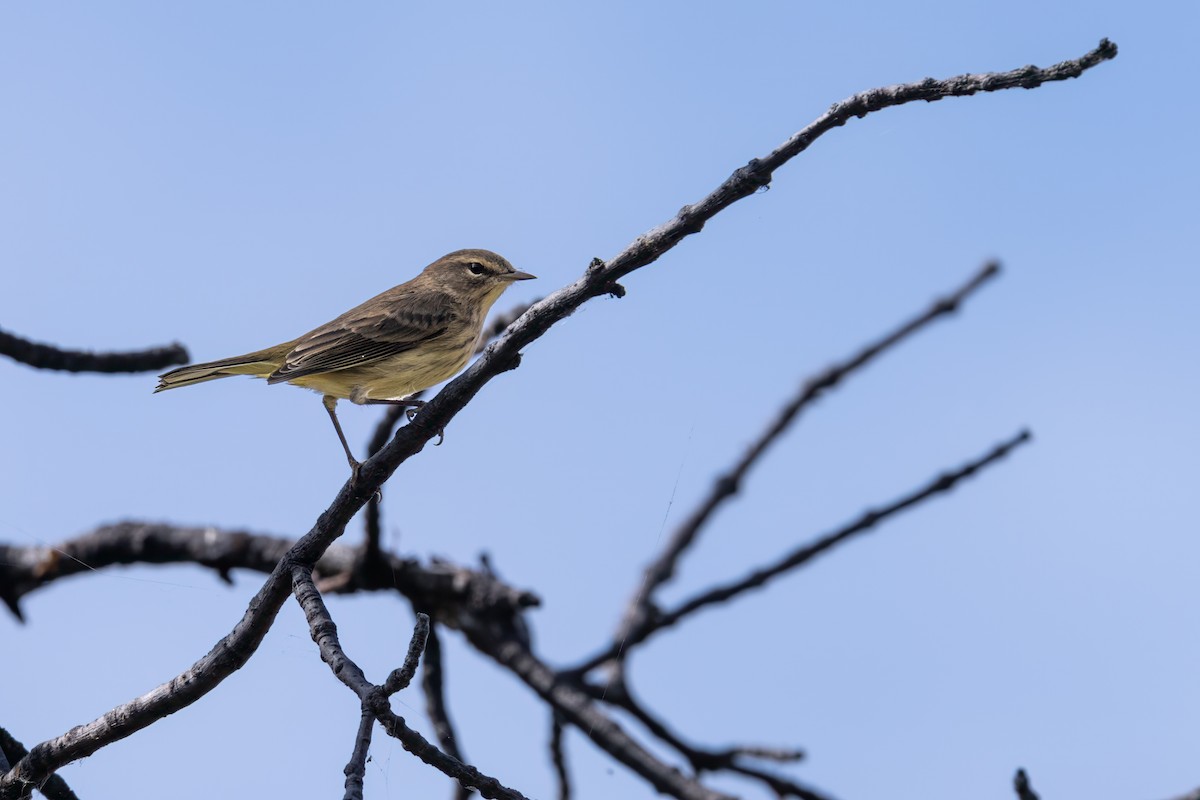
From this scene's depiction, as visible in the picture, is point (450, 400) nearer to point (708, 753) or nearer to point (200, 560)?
point (708, 753)

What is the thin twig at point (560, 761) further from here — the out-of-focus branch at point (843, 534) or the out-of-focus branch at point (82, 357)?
the out-of-focus branch at point (82, 357)

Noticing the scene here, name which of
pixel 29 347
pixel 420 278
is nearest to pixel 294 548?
pixel 29 347

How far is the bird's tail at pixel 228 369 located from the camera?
7.37 meters

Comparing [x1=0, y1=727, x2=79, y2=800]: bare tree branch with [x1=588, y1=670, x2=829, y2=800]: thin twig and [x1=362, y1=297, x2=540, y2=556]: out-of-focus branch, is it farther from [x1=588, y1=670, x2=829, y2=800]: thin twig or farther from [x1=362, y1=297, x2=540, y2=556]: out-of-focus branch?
[x1=588, y1=670, x2=829, y2=800]: thin twig

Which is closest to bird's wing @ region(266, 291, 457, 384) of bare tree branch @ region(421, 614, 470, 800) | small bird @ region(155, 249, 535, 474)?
small bird @ region(155, 249, 535, 474)

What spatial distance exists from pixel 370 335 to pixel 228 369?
907 mm

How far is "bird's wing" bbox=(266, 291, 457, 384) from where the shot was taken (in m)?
7.39

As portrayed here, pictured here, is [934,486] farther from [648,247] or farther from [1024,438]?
[648,247]

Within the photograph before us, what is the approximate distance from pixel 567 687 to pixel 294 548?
2499mm

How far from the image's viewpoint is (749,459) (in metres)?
7.19

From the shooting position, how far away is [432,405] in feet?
13.3

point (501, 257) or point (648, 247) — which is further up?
point (501, 257)

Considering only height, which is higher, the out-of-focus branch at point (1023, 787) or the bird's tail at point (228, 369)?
the bird's tail at point (228, 369)

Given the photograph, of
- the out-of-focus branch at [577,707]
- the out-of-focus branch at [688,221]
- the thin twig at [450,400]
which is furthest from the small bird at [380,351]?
the out-of-focus branch at [688,221]
